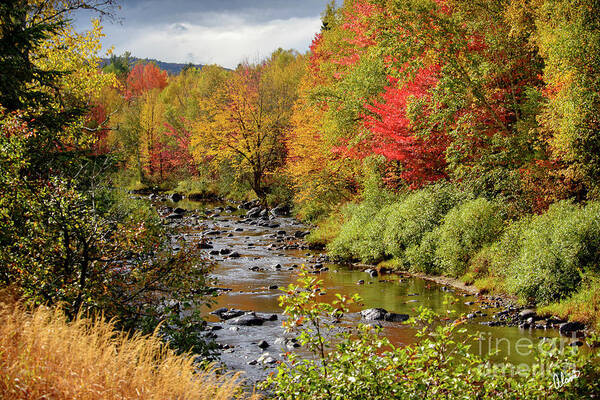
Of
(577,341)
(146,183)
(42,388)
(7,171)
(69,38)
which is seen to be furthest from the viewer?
(146,183)

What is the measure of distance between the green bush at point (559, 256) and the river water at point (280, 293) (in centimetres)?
96

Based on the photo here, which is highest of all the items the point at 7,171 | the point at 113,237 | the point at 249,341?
the point at 7,171

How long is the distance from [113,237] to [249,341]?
452cm

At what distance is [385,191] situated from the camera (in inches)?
807

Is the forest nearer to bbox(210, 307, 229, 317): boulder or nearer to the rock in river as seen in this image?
bbox(210, 307, 229, 317): boulder

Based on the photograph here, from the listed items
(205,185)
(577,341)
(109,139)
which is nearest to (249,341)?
(577,341)

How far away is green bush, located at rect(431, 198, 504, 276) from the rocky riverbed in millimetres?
960

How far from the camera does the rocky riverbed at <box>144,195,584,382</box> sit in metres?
9.59

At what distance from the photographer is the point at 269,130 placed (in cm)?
3431

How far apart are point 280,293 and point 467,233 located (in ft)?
20.3

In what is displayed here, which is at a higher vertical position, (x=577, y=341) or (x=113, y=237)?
(x=113, y=237)

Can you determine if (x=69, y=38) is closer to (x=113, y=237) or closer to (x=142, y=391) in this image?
(x=113, y=237)

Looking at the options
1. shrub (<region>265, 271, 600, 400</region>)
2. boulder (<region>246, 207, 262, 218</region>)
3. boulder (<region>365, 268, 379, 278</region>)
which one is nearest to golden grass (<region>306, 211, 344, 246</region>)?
boulder (<region>365, 268, 379, 278</region>)
